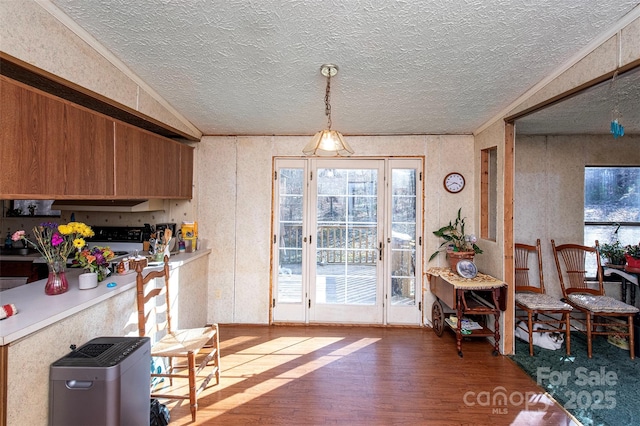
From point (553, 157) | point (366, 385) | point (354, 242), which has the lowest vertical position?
point (366, 385)

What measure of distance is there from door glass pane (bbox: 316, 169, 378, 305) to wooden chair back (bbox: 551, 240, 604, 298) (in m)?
2.24

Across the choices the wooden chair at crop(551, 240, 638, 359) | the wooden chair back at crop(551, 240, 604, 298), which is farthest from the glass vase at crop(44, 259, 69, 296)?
the wooden chair back at crop(551, 240, 604, 298)

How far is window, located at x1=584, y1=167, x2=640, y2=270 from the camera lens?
3.63m

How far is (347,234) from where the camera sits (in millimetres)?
3664

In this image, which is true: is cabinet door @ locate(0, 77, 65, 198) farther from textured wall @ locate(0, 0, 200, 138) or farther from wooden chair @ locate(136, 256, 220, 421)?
wooden chair @ locate(136, 256, 220, 421)

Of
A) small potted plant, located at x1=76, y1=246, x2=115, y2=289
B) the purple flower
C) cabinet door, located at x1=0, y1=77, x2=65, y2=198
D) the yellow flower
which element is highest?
cabinet door, located at x1=0, y1=77, x2=65, y2=198

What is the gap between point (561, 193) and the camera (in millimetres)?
3621

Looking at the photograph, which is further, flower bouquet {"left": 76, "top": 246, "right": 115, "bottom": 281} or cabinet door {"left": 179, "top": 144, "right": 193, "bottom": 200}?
cabinet door {"left": 179, "top": 144, "right": 193, "bottom": 200}

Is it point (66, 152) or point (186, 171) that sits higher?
point (186, 171)

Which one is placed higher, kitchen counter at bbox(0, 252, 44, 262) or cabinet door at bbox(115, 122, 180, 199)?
cabinet door at bbox(115, 122, 180, 199)

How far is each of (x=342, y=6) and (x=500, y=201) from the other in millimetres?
2511

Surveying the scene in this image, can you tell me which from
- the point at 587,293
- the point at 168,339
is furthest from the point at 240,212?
the point at 587,293

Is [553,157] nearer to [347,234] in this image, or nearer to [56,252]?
[347,234]

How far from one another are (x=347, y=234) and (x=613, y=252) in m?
3.17
